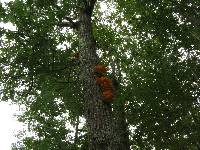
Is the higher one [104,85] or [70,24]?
[70,24]

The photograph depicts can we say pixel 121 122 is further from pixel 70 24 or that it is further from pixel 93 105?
pixel 93 105

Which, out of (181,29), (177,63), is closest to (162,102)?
(177,63)

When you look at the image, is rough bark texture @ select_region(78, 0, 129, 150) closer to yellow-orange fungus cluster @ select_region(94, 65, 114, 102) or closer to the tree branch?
yellow-orange fungus cluster @ select_region(94, 65, 114, 102)

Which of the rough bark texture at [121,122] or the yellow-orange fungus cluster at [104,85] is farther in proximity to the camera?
the rough bark texture at [121,122]

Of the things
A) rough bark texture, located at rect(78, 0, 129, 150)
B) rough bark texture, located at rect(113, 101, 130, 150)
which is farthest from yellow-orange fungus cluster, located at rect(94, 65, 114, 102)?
rough bark texture, located at rect(113, 101, 130, 150)

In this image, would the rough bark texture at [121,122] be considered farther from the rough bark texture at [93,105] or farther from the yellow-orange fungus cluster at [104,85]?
the yellow-orange fungus cluster at [104,85]

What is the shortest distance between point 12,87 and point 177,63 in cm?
620

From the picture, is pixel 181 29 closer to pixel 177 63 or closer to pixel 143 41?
pixel 177 63

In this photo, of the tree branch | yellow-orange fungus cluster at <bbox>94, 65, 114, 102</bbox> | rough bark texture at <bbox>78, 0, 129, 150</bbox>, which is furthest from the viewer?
the tree branch

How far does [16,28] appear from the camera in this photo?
10742mm

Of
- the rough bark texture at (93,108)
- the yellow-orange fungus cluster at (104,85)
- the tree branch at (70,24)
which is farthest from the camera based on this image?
the tree branch at (70,24)

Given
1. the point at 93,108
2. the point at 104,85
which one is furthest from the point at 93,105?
the point at 104,85

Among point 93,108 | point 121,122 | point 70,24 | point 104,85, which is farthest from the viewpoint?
point 121,122

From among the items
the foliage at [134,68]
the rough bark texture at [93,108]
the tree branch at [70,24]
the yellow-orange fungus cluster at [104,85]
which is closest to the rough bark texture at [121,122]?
the foliage at [134,68]
